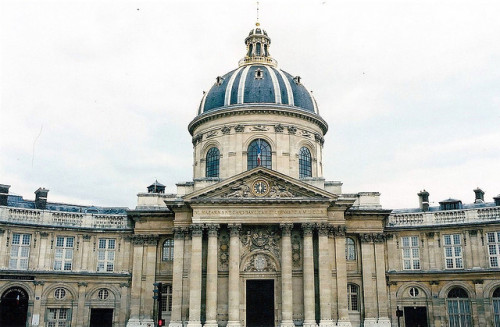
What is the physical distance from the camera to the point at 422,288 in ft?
149

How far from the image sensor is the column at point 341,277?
40.2 meters

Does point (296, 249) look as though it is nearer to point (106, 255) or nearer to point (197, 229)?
point (197, 229)

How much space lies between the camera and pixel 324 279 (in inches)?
1587

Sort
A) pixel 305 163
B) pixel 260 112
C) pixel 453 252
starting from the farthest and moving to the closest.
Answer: pixel 305 163, pixel 260 112, pixel 453 252

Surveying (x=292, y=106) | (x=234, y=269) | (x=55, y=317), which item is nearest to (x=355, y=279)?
(x=234, y=269)

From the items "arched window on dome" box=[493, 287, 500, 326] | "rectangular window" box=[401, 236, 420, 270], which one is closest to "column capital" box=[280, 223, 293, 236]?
"rectangular window" box=[401, 236, 420, 270]

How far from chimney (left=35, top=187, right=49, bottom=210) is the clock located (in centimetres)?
2091

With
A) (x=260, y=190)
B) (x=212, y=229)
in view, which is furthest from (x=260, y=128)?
(x=212, y=229)

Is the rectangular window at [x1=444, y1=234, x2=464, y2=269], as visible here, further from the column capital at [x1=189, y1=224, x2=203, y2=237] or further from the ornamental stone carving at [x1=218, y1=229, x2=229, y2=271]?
the column capital at [x1=189, y1=224, x2=203, y2=237]

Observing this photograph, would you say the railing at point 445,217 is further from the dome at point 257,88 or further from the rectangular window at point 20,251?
the rectangular window at point 20,251

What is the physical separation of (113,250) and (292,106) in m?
22.1

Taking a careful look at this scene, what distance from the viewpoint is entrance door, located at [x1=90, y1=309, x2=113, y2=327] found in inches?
1793

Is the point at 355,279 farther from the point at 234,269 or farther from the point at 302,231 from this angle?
the point at 234,269

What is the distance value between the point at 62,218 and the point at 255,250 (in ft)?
59.9
